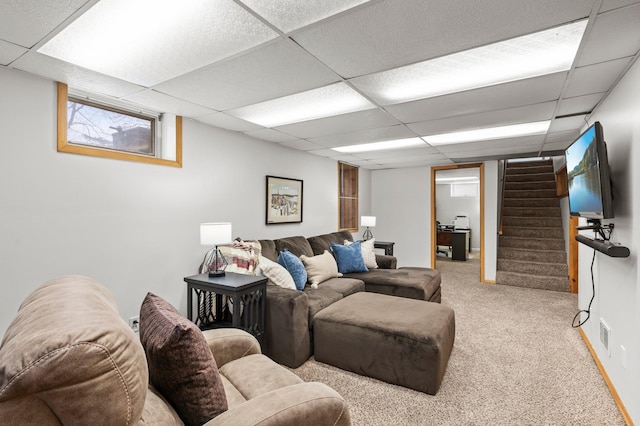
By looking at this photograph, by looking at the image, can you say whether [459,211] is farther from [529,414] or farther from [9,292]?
[9,292]

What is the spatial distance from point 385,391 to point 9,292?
2669mm

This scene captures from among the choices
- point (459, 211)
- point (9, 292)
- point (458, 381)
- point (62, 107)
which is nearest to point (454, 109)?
point (458, 381)

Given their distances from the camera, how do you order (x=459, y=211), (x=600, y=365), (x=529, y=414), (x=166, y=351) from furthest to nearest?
1. (x=459, y=211)
2. (x=600, y=365)
3. (x=529, y=414)
4. (x=166, y=351)

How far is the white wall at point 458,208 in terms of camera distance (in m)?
9.80

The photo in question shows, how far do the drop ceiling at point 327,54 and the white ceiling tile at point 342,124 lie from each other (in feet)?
0.10

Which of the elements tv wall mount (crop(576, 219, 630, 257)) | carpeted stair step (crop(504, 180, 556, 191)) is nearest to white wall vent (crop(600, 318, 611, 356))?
tv wall mount (crop(576, 219, 630, 257))

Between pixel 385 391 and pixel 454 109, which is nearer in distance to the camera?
pixel 385 391

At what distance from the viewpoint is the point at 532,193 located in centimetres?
704

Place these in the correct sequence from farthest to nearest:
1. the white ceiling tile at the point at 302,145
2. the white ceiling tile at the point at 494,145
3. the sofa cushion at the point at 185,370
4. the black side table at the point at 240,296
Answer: the white ceiling tile at the point at 302,145
the white ceiling tile at the point at 494,145
the black side table at the point at 240,296
the sofa cushion at the point at 185,370

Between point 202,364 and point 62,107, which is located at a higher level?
point 62,107

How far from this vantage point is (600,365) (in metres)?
2.57

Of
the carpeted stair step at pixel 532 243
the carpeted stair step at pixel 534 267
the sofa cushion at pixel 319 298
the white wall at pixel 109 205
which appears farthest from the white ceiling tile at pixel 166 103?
the carpeted stair step at pixel 532 243

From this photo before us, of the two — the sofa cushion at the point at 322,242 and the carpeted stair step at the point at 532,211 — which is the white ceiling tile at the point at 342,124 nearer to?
the sofa cushion at the point at 322,242

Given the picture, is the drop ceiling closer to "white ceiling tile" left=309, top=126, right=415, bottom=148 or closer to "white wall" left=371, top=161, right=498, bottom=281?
"white ceiling tile" left=309, top=126, right=415, bottom=148
